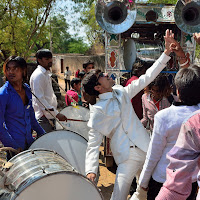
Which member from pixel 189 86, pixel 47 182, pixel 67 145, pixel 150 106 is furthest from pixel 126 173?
pixel 150 106

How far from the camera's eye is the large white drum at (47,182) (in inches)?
63.4

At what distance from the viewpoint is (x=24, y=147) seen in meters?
→ 2.65

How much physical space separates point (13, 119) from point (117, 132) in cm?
103

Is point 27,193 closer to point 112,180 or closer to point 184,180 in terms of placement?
point 184,180

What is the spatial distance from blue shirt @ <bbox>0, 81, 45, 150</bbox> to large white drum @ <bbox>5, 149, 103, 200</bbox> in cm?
58

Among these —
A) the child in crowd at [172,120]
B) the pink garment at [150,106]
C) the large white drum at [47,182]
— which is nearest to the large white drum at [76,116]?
the pink garment at [150,106]

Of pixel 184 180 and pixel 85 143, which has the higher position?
pixel 184 180

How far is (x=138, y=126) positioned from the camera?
237cm

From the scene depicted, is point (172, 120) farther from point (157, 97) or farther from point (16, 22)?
point (16, 22)

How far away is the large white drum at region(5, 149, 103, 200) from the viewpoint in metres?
1.61

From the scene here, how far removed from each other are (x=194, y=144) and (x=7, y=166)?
1.34 meters

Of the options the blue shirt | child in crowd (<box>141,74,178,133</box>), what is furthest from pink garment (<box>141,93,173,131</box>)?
the blue shirt

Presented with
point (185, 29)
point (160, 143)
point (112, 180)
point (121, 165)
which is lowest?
point (112, 180)

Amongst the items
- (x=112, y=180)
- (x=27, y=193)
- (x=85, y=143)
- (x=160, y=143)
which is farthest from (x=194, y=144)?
(x=112, y=180)
